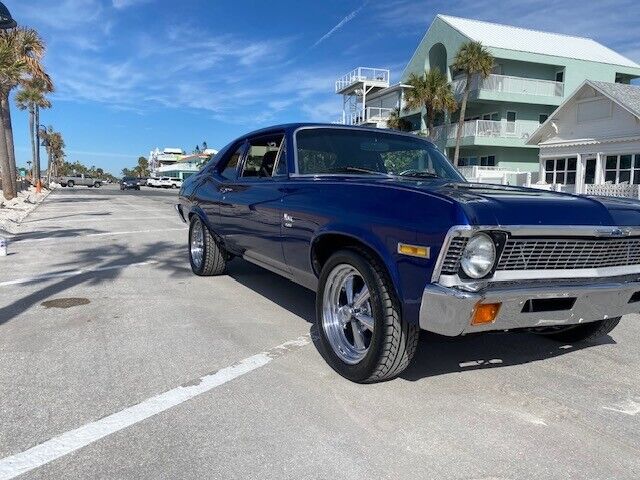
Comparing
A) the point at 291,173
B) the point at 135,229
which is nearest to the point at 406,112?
the point at 135,229

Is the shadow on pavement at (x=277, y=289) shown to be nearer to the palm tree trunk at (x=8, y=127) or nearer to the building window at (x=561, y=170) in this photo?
the palm tree trunk at (x=8, y=127)

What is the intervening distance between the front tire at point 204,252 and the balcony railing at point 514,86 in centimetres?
2920

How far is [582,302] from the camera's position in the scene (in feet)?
10.3

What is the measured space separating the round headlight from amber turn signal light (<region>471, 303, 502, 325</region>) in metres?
0.17

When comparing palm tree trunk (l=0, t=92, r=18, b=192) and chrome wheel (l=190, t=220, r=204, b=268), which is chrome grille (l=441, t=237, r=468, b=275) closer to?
chrome wheel (l=190, t=220, r=204, b=268)

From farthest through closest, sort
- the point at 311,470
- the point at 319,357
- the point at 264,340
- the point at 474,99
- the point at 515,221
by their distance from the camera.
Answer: the point at 474,99 → the point at 264,340 → the point at 319,357 → the point at 515,221 → the point at 311,470

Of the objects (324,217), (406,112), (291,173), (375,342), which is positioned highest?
(406,112)

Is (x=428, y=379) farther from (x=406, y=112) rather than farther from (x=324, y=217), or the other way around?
(x=406, y=112)

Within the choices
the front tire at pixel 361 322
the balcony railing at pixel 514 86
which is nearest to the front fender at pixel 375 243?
the front tire at pixel 361 322

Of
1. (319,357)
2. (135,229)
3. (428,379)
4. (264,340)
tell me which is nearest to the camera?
(428,379)

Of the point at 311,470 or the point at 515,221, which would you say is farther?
the point at 515,221

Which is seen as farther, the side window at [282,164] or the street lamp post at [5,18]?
the street lamp post at [5,18]

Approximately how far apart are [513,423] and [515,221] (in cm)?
114

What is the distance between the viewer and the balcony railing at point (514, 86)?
108ft
